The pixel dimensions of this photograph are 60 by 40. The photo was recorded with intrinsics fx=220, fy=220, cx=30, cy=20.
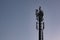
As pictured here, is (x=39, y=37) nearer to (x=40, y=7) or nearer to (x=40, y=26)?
(x=40, y=26)

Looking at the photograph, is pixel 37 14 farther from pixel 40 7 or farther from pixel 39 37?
pixel 39 37

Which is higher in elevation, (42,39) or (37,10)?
(37,10)

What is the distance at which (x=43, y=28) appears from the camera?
4462 cm

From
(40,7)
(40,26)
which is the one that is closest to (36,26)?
(40,26)

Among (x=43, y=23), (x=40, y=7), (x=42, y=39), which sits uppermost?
(x=40, y=7)

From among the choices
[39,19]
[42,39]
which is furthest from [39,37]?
[39,19]

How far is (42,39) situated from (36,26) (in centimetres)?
290

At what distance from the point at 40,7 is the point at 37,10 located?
0.88 metres

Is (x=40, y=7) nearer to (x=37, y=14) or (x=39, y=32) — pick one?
(x=37, y=14)

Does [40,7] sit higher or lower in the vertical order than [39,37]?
higher

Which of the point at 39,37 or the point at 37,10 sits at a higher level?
the point at 37,10

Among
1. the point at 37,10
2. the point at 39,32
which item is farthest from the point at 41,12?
the point at 39,32

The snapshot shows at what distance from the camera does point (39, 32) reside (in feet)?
Answer: 147

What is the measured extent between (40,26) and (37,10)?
3380 millimetres
